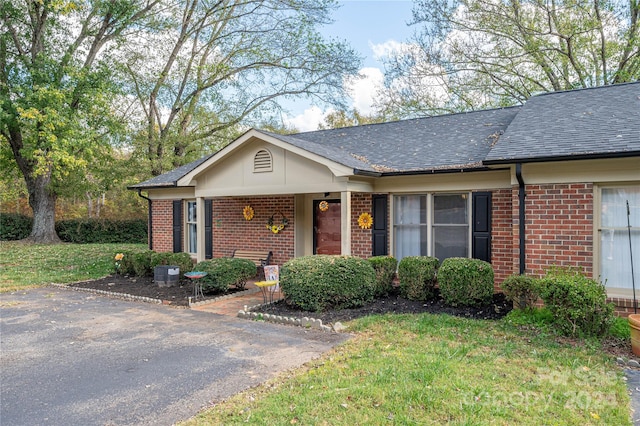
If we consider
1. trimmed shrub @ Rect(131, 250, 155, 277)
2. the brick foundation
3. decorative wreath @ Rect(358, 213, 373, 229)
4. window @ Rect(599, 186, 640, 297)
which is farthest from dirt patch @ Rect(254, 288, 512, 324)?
trimmed shrub @ Rect(131, 250, 155, 277)

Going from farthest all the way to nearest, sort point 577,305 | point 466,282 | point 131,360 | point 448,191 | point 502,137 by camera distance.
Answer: point 448,191 → point 502,137 → point 466,282 → point 577,305 → point 131,360

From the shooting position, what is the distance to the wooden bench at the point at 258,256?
11298 millimetres

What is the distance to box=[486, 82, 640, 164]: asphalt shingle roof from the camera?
6.50 metres

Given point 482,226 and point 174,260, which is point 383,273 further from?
point 174,260

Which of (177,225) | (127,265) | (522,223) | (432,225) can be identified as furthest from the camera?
(177,225)

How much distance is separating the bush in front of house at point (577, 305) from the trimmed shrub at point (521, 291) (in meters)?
0.45

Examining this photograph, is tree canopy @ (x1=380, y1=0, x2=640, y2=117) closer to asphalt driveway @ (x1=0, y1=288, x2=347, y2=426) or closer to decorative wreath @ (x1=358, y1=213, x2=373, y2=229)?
decorative wreath @ (x1=358, y1=213, x2=373, y2=229)

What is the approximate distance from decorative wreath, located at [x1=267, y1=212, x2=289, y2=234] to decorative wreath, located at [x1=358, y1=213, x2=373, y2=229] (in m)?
2.45

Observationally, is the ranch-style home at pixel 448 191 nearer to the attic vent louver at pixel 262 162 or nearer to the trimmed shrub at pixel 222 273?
the attic vent louver at pixel 262 162

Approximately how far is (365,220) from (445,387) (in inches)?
225

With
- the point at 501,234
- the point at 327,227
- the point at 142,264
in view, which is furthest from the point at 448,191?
the point at 142,264

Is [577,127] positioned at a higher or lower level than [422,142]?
lower

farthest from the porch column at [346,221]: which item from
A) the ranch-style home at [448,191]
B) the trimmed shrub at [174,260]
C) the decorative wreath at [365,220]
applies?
the trimmed shrub at [174,260]

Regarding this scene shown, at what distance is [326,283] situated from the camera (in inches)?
294
